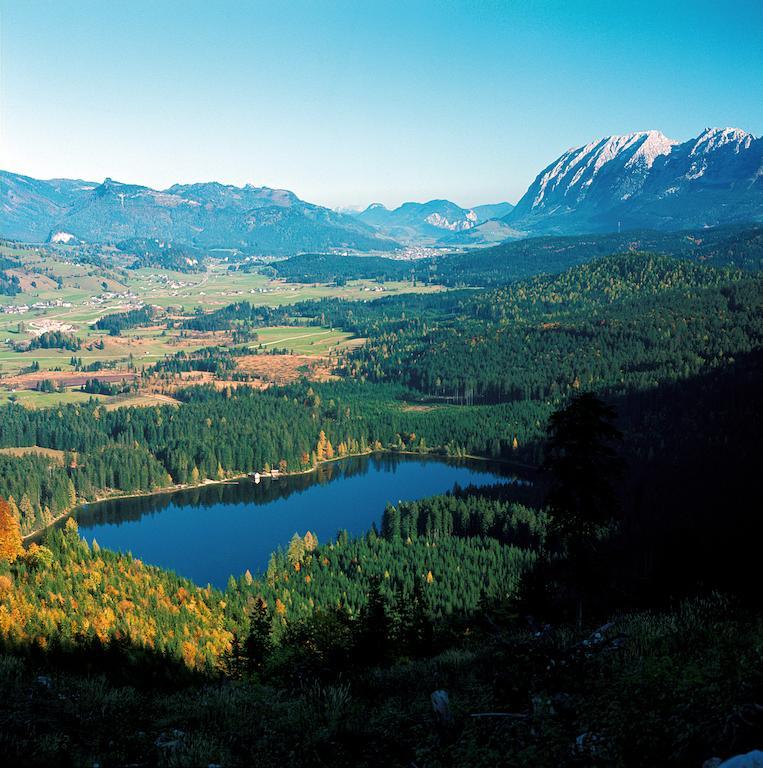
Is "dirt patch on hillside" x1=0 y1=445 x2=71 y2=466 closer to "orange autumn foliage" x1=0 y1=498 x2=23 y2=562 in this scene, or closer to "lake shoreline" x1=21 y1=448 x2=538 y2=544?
"lake shoreline" x1=21 y1=448 x2=538 y2=544

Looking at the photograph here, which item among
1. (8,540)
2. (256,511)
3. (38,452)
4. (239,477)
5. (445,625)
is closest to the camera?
(445,625)

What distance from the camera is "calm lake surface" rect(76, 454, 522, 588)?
115 m

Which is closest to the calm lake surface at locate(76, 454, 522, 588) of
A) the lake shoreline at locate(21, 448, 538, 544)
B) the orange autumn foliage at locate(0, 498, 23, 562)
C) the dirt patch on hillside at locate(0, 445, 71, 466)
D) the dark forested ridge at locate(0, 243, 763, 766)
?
the lake shoreline at locate(21, 448, 538, 544)

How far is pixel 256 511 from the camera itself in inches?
5433

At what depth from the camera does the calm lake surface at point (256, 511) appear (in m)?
115

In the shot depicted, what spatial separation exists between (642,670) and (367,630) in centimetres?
2257

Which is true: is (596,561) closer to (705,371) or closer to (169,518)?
(169,518)

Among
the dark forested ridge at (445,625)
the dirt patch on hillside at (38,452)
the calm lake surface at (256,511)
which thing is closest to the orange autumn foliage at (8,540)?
the dark forested ridge at (445,625)

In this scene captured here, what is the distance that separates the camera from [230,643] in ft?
225

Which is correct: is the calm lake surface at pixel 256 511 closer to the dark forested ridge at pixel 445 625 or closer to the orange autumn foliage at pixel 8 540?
the dark forested ridge at pixel 445 625

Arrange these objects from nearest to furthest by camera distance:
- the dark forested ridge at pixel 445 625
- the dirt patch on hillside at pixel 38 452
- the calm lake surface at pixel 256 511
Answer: the dark forested ridge at pixel 445 625 < the calm lake surface at pixel 256 511 < the dirt patch on hillside at pixel 38 452

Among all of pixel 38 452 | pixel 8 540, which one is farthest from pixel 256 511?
pixel 38 452

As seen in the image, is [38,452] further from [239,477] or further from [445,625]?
[445,625]

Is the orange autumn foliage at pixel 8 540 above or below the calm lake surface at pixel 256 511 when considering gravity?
above
